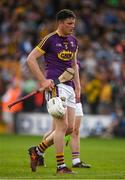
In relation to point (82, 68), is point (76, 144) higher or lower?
lower

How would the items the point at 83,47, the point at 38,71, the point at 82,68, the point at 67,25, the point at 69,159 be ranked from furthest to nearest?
1. the point at 83,47
2. the point at 82,68
3. the point at 69,159
4. the point at 67,25
5. the point at 38,71

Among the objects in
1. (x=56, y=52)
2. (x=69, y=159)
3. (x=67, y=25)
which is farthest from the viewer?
(x=69, y=159)

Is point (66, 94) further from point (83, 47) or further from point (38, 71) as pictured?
point (83, 47)

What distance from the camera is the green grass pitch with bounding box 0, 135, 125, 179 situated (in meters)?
11.6

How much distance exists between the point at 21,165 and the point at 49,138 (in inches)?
45.8

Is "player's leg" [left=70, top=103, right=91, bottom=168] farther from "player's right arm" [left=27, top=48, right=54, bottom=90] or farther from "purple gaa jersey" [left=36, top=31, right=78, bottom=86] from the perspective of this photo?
"player's right arm" [left=27, top=48, right=54, bottom=90]

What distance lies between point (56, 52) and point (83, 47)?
48.8 ft

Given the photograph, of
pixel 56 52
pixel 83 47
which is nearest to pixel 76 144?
pixel 56 52

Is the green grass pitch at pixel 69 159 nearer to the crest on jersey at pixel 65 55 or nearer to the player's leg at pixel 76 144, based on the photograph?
the player's leg at pixel 76 144

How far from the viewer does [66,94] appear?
40.0 ft

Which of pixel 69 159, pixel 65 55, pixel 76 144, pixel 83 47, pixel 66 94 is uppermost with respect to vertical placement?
pixel 83 47

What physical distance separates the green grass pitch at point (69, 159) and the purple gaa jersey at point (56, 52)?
5.00 ft

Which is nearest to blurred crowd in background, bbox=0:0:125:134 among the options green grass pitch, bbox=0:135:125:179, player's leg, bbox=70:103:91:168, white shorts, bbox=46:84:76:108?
green grass pitch, bbox=0:135:125:179

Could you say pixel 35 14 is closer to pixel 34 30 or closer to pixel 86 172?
pixel 34 30
